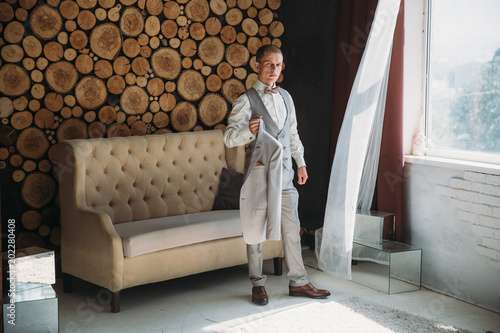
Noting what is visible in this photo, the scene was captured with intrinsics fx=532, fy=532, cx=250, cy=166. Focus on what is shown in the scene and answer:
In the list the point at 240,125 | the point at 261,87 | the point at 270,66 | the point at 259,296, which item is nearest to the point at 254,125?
the point at 240,125

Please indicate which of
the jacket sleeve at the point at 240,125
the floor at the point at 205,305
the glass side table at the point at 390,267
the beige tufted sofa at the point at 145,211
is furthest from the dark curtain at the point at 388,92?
the jacket sleeve at the point at 240,125

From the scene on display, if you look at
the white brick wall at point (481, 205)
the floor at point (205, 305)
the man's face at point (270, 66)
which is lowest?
the floor at point (205, 305)

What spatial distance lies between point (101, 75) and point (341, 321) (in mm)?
2457

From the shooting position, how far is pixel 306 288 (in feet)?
11.3

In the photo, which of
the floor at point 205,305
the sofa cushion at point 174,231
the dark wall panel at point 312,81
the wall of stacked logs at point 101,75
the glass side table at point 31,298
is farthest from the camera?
the dark wall panel at point 312,81

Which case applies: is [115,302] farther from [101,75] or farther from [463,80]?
[463,80]

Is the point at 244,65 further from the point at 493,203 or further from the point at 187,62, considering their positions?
the point at 493,203

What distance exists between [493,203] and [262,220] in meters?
1.39

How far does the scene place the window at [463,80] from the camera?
338cm

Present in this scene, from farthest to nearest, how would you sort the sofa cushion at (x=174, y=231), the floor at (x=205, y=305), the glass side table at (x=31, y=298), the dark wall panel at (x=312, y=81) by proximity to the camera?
the dark wall panel at (x=312, y=81) < the sofa cushion at (x=174, y=231) < the floor at (x=205, y=305) < the glass side table at (x=31, y=298)

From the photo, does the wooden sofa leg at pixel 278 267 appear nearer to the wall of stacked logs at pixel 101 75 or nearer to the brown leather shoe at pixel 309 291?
the brown leather shoe at pixel 309 291

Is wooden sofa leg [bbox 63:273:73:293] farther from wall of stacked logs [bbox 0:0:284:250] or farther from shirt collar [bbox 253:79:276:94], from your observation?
shirt collar [bbox 253:79:276:94]

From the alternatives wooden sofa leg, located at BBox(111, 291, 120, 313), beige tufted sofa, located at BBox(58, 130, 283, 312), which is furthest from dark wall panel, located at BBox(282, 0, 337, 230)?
wooden sofa leg, located at BBox(111, 291, 120, 313)

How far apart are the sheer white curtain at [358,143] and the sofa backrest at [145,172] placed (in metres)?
1.01
